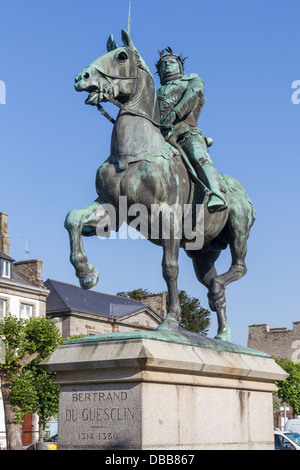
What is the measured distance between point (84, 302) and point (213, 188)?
145 feet

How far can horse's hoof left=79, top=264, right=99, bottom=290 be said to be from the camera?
24.3 feet

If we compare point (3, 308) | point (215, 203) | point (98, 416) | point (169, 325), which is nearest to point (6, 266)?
point (3, 308)

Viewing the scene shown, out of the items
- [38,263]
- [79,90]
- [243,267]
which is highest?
[38,263]

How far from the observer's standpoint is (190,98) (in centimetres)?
838

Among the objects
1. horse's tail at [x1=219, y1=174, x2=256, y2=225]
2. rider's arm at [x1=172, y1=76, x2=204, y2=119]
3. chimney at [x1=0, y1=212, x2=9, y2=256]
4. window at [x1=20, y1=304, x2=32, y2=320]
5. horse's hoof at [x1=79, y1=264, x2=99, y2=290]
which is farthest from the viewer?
chimney at [x1=0, y1=212, x2=9, y2=256]

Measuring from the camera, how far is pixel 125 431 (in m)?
6.32

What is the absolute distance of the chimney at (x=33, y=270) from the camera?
154 feet

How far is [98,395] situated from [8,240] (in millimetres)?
41769

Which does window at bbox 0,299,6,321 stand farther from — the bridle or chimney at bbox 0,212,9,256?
the bridle

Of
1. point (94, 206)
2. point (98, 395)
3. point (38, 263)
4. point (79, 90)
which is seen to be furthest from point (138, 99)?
point (38, 263)

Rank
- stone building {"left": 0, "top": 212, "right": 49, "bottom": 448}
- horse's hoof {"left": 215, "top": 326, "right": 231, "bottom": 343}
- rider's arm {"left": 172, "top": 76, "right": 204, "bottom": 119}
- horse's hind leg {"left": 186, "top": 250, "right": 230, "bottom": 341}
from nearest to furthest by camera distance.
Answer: rider's arm {"left": 172, "top": 76, "right": 204, "bottom": 119}, horse's hoof {"left": 215, "top": 326, "right": 231, "bottom": 343}, horse's hind leg {"left": 186, "top": 250, "right": 230, "bottom": 341}, stone building {"left": 0, "top": 212, "right": 49, "bottom": 448}

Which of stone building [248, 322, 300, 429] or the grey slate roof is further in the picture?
stone building [248, 322, 300, 429]

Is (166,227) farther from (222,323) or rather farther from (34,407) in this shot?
(34,407)

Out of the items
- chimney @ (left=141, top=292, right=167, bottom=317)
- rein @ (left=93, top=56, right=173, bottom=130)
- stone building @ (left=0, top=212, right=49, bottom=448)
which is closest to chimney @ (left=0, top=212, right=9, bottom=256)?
stone building @ (left=0, top=212, right=49, bottom=448)
